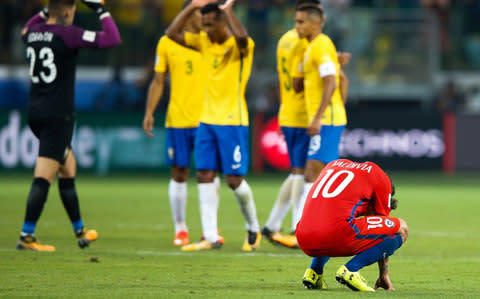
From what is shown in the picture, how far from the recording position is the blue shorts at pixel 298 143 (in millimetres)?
10242

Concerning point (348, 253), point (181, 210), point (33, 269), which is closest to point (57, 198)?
point (181, 210)

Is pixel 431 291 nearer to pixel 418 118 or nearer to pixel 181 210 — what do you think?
pixel 181 210

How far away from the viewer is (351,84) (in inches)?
964

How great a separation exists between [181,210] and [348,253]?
4.08 meters

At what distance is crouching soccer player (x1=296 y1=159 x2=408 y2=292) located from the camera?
6.52 meters

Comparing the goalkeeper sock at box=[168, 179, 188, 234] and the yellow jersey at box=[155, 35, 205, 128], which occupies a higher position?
the yellow jersey at box=[155, 35, 205, 128]

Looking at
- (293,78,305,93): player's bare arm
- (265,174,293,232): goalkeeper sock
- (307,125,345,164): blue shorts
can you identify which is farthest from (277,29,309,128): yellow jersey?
(265,174,293,232): goalkeeper sock

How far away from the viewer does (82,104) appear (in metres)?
23.0

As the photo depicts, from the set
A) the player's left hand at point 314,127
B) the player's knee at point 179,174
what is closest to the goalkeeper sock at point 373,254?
the player's left hand at point 314,127

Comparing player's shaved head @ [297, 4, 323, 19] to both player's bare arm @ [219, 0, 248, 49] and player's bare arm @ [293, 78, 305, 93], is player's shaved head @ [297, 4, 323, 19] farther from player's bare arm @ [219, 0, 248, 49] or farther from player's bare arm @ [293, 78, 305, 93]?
player's bare arm @ [219, 0, 248, 49]

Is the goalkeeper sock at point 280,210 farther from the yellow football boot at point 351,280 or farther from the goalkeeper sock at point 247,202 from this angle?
the yellow football boot at point 351,280

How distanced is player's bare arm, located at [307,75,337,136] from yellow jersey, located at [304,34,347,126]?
0.58ft

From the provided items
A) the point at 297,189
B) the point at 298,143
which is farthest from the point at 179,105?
the point at 297,189

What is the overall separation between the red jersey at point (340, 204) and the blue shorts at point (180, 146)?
3876 mm
